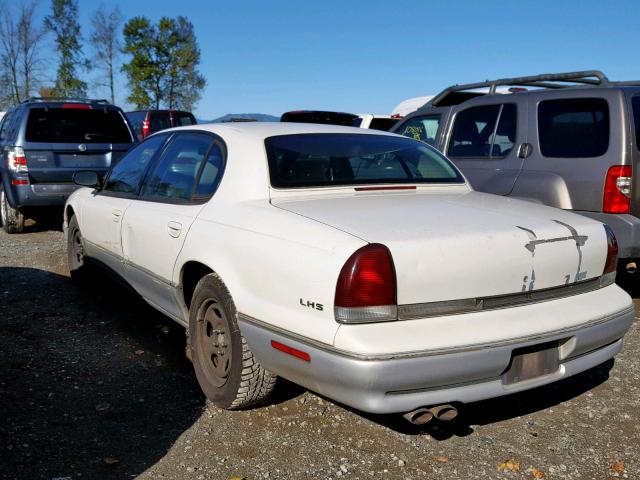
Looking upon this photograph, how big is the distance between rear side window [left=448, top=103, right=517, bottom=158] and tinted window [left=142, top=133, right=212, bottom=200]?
3.06 metres

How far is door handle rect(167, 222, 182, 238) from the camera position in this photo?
3617mm

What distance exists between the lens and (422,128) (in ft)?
23.9

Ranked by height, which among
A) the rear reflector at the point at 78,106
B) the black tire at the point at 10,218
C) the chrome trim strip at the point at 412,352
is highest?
the rear reflector at the point at 78,106

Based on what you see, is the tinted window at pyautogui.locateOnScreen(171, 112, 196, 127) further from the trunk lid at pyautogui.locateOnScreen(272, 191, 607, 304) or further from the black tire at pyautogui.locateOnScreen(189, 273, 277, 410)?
the trunk lid at pyautogui.locateOnScreen(272, 191, 607, 304)

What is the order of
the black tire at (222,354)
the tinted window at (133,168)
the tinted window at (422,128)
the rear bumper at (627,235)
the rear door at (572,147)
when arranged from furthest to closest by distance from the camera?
1. the tinted window at (422,128)
2. the rear door at (572,147)
3. the rear bumper at (627,235)
4. the tinted window at (133,168)
5. the black tire at (222,354)

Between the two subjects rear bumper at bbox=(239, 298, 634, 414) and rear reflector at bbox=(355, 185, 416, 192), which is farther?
rear reflector at bbox=(355, 185, 416, 192)

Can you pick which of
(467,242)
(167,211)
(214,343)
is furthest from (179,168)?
(467,242)

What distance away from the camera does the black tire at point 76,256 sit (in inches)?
223

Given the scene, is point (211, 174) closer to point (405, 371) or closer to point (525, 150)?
point (405, 371)

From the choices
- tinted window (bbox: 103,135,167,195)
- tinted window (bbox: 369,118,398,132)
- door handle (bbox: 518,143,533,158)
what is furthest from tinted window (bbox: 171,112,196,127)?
door handle (bbox: 518,143,533,158)

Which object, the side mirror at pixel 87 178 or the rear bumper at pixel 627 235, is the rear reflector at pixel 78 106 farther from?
the rear bumper at pixel 627 235

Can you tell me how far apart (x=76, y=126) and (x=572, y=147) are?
629 centimetres

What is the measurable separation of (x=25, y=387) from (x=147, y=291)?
0.93m

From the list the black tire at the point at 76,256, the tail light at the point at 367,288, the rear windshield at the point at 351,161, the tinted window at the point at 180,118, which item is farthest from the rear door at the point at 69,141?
the tinted window at the point at 180,118
